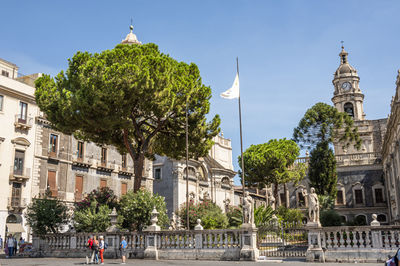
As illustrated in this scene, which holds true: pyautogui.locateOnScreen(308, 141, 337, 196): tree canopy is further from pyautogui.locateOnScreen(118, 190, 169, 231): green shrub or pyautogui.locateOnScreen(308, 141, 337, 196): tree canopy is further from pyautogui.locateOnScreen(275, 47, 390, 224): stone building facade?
pyautogui.locateOnScreen(118, 190, 169, 231): green shrub

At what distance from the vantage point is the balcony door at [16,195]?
30.3 metres

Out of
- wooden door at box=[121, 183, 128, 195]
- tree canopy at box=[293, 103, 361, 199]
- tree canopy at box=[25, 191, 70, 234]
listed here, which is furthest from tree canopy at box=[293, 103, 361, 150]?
tree canopy at box=[25, 191, 70, 234]

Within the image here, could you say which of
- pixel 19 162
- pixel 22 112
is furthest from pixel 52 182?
pixel 22 112

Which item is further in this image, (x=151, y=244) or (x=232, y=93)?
(x=232, y=93)

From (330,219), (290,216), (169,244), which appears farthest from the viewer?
(290,216)

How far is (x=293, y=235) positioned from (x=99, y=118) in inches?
498

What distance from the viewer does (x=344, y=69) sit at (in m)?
64.3

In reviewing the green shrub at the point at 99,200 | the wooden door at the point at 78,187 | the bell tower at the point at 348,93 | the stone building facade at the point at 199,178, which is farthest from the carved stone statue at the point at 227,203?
the green shrub at the point at 99,200

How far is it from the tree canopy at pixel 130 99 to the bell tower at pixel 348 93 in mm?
43146

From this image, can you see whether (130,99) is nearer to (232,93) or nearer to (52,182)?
(232,93)

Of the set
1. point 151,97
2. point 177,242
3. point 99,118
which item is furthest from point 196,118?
point 177,242

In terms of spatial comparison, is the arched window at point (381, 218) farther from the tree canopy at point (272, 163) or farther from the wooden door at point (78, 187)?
the wooden door at point (78, 187)

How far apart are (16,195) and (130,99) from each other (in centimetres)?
1545

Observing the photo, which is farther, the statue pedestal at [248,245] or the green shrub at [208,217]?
the green shrub at [208,217]
